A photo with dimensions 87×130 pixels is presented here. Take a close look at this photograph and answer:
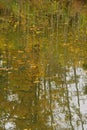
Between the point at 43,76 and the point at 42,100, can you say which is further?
the point at 43,76

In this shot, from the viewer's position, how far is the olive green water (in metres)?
8.27

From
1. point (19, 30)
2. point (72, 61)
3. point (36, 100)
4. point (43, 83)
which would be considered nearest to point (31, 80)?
point (43, 83)

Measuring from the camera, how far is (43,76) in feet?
35.8

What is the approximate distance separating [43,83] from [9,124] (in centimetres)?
264

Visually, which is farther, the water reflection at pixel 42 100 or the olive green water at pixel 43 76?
the olive green water at pixel 43 76

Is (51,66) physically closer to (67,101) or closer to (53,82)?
(53,82)

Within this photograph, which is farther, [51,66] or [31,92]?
[51,66]

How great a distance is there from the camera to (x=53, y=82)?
34.4ft

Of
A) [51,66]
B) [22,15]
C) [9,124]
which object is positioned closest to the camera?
[9,124]

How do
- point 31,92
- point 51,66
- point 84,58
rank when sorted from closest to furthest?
1. point 31,92
2. point 51,66
3. point 84,58

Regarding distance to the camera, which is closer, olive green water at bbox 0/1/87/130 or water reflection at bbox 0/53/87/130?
water reflection at bbox 0/53/87/130

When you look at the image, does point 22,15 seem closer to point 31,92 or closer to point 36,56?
point 36,56

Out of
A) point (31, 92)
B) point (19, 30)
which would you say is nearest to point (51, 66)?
point (31, 92)

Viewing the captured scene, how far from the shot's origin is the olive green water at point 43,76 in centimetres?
827
